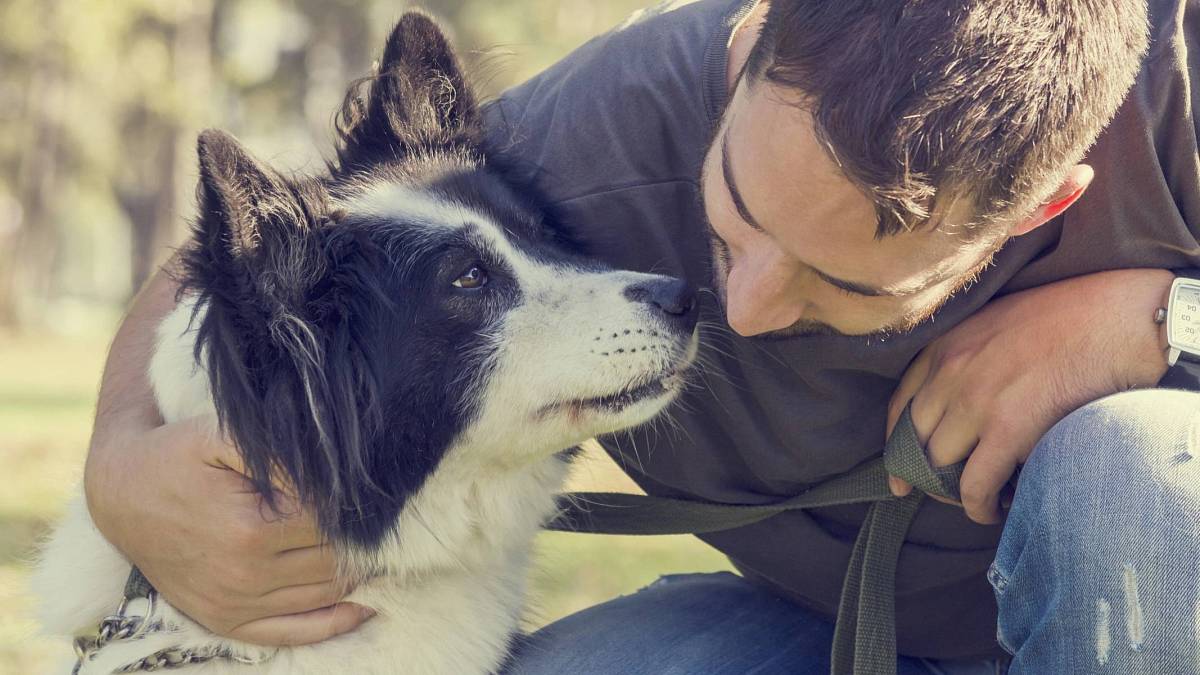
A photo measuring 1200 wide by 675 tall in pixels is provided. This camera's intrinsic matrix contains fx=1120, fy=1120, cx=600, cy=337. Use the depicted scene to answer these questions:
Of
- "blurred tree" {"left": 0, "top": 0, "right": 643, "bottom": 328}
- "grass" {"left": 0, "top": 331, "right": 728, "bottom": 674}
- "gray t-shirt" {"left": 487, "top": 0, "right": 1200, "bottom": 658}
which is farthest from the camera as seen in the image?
"blurred tree" {"left": 0, "top": 0, "right": 643, "bottom": 328}

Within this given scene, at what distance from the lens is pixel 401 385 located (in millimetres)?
2074

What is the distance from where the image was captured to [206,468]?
1946mm

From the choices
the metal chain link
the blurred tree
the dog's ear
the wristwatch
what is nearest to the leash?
the metal chain link

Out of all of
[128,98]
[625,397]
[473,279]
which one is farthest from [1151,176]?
[128,98]

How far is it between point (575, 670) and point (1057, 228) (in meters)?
1.26

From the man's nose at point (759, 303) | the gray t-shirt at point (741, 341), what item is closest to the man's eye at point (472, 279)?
the gray t-shirt at point (741, 341)

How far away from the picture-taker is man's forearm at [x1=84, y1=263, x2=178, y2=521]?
2.03m

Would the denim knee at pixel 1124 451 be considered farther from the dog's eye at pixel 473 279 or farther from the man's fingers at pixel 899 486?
the dog's eye at pixel 473 279

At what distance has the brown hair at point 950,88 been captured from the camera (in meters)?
1.62

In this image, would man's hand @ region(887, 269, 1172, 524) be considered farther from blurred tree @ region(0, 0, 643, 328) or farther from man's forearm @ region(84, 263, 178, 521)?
blurred tree @ region(0, 0, 643, 328)

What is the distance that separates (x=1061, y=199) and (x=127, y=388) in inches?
69.3

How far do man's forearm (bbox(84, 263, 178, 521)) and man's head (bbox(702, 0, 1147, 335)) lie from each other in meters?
1.14

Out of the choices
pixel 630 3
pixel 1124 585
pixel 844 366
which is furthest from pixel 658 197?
pixel 630 3

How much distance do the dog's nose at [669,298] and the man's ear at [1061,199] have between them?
58cm
